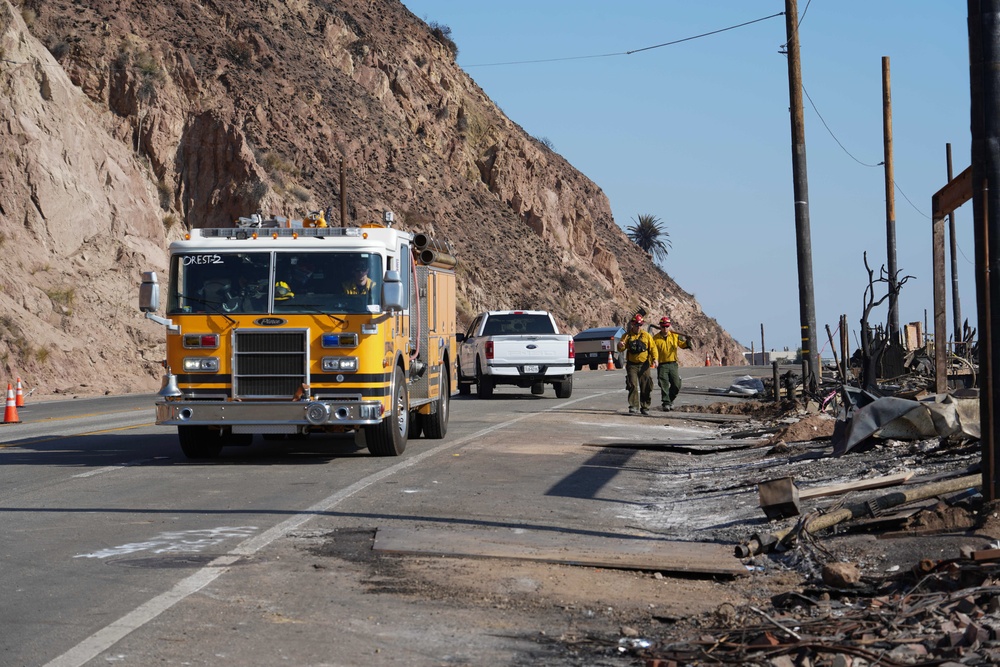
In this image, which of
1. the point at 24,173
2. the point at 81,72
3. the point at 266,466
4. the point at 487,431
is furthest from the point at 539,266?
the point at 266,466

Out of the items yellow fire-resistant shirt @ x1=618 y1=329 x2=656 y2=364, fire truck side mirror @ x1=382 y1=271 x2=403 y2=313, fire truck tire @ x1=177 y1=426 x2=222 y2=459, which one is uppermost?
fire truck side mirror @ x1=382 y1=271 x2=403 y2=313

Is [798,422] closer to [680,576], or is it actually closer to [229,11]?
[680,576]

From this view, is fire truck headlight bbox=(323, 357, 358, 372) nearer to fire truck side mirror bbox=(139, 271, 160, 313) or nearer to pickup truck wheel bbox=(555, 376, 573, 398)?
fire truck side mirror bbox=(139, 271, 160, 313)

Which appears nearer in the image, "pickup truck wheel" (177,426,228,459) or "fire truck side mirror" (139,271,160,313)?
"fire truck side mirror" (139,271,160,313)

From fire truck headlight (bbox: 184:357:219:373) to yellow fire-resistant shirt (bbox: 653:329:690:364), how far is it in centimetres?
1166

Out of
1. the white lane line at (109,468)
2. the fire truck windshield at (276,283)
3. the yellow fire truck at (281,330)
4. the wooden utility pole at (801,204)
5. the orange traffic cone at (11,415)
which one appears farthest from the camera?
the wooden utility pole at (801,204)

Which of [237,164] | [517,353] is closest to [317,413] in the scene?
[517,353]

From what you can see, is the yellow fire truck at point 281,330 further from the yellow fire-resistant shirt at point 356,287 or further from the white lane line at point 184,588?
the white lane line at point 184,588

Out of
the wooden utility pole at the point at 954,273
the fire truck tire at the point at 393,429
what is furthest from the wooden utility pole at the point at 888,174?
the fire truck tire at the point at 393,429

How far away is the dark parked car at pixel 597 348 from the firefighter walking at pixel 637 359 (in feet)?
92.0

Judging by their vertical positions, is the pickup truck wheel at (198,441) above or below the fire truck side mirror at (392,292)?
below

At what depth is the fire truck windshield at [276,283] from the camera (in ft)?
46.8

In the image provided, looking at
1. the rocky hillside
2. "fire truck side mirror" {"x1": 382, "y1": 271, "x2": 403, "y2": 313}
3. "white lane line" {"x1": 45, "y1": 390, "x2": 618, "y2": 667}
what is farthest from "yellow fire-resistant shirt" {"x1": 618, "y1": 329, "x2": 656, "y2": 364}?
the rocky hillside

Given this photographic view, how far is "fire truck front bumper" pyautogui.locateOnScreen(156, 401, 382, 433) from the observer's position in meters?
13.9
